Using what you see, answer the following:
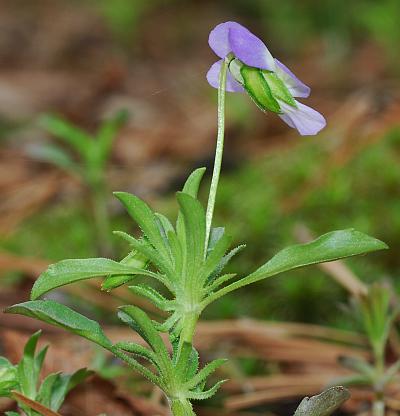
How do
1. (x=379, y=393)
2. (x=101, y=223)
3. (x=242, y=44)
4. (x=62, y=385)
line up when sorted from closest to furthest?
(x=242, y=44) < (x=62, y=385) < (x=379, y=393) < (x=101, y=223)

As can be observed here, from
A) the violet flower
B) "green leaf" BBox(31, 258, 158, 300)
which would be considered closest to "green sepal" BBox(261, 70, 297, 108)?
the violet flower

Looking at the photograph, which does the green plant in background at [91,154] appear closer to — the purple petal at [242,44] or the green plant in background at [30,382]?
the green plant in background at [30,382]

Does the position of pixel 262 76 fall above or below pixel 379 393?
above

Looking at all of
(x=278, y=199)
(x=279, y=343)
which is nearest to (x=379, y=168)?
(x=278, y=199)

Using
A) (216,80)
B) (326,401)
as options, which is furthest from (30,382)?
(216,80)

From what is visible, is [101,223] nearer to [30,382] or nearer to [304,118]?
[30,382]

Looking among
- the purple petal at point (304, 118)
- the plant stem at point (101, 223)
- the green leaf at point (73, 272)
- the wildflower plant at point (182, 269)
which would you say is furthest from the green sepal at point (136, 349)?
the plant stem at point (101, 223)

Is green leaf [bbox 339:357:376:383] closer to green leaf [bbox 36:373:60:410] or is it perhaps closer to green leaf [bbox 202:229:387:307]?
green leaf [bbox 202:229:387:307]
